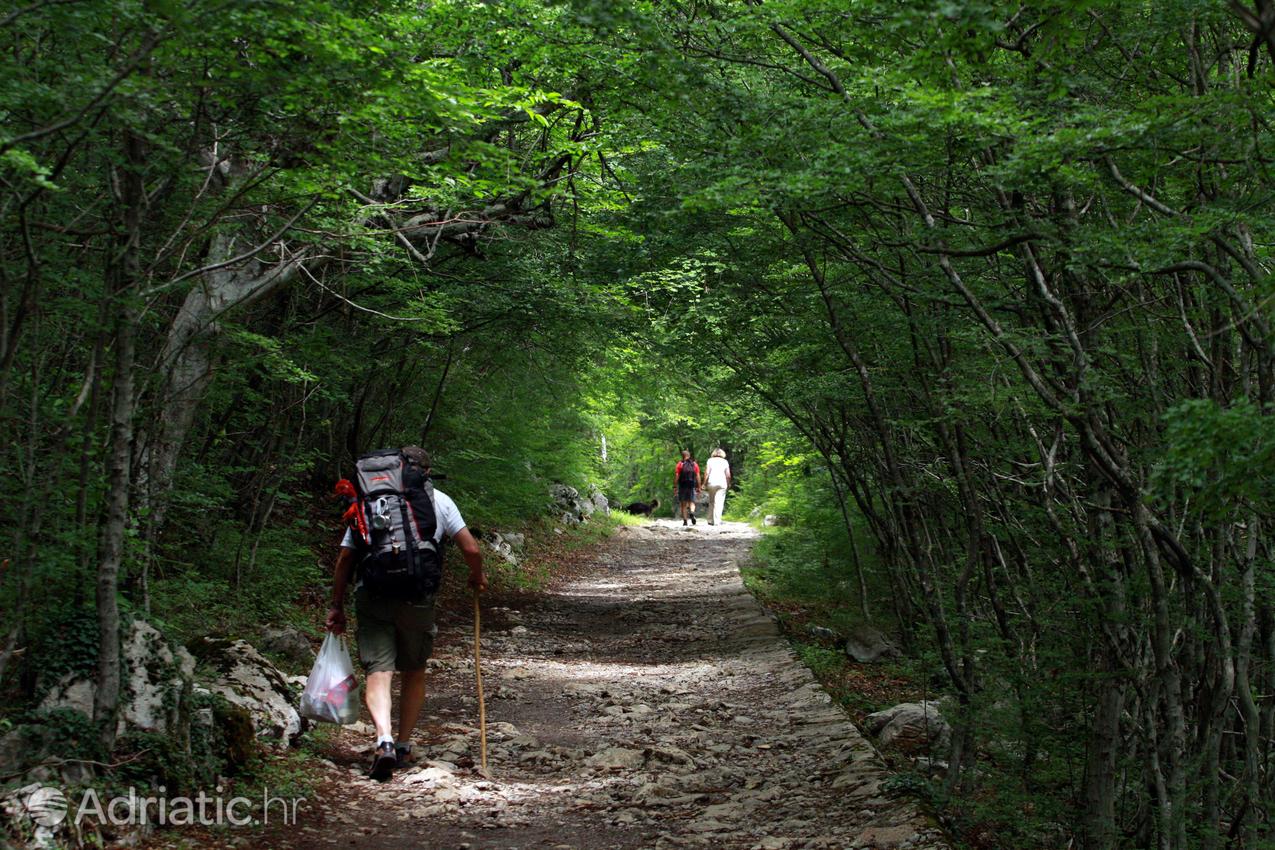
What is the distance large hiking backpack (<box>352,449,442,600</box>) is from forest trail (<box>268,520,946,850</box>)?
1.16m

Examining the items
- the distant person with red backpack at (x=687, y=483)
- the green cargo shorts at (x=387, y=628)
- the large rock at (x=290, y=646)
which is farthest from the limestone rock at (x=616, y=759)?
the distant person with red backpack at (x=687, y=483)

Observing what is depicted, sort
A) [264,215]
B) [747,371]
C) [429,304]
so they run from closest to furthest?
[264,215] < [429,304] < [747,371]

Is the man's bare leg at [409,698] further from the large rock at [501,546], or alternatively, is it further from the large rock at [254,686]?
the large rock at [501,546]

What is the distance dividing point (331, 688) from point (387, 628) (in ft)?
1.68

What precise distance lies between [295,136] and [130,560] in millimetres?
2547

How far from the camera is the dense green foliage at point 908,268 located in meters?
4.05

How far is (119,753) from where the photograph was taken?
4.64 metres

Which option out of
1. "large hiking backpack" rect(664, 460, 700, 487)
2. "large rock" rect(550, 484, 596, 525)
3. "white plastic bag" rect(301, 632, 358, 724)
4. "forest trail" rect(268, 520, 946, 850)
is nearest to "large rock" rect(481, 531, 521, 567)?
"forest trail" rect(268, 520, 946, 850)

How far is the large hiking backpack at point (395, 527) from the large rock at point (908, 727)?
13.3 feet

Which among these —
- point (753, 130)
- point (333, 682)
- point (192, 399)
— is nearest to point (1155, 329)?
point (753, 130)

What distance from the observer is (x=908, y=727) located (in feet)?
27.1

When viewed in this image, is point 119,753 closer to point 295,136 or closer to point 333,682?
point 333,682

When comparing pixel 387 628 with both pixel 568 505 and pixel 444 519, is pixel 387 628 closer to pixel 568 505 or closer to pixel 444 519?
pixel 444 519

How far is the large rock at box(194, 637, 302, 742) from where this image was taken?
19.6ft
